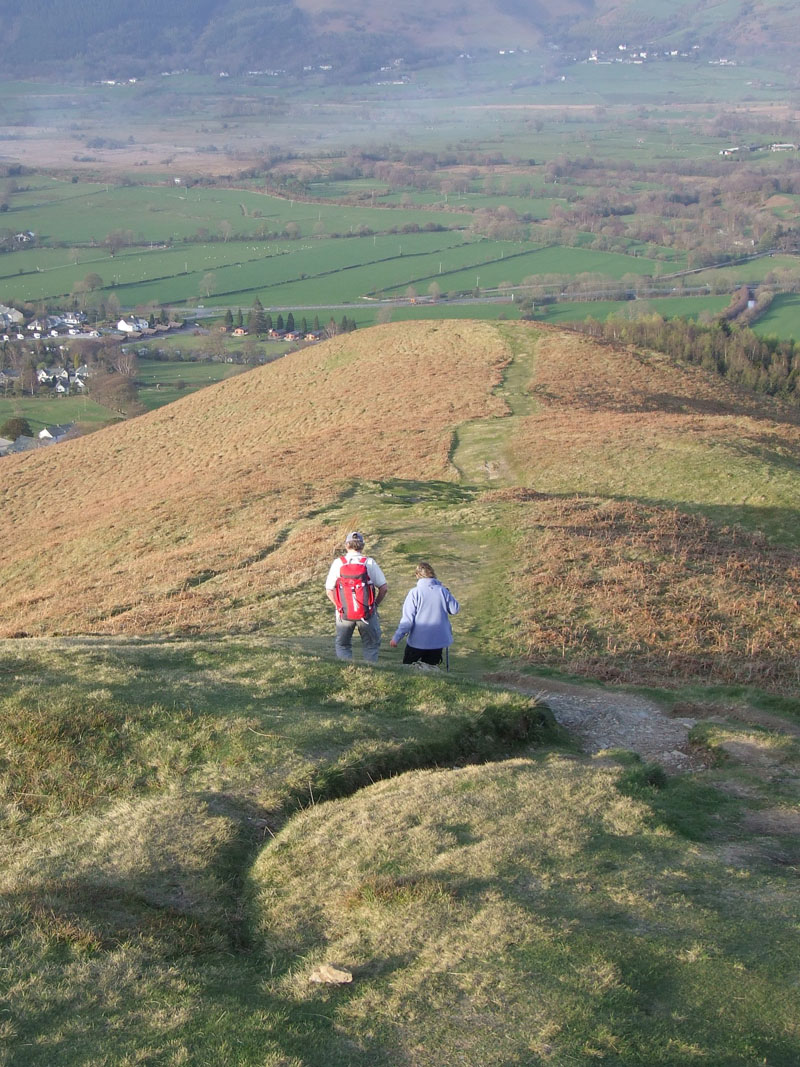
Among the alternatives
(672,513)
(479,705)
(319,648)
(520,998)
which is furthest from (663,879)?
(672,513)

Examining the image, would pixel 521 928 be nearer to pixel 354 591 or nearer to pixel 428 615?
pixel 428 615

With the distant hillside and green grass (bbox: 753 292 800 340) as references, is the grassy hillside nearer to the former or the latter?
the distant hillside

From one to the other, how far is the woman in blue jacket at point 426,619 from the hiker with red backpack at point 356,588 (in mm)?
572

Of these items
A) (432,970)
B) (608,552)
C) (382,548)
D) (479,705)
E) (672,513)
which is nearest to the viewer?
(432,970)

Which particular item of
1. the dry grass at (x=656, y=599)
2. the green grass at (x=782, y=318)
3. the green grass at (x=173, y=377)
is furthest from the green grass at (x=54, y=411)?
the dry grass at (x=656, y=599)

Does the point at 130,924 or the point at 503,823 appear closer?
the point at 130,924

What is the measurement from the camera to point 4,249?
196m

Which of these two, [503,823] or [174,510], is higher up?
[503,823]

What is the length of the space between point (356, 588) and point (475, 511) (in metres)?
13.5

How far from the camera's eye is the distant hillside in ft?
73.2

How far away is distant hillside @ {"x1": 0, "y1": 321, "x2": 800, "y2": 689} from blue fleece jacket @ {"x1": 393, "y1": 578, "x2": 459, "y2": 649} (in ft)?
11.6

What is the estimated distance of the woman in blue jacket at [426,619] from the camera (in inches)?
674

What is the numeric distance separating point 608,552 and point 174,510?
19.5 metres

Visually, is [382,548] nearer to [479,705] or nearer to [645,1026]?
[479,705]
